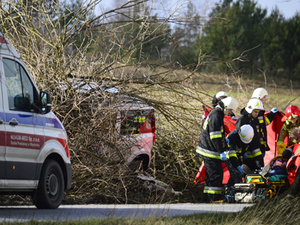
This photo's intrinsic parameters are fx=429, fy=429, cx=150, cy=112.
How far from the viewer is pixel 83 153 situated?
907 centimetres

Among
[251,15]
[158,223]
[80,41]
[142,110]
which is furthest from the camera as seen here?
[251,15]

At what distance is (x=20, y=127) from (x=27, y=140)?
240mm

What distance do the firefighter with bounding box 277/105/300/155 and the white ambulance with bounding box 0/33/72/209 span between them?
535 centimetres

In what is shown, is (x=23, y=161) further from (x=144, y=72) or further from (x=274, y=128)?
(x=274, y=128)

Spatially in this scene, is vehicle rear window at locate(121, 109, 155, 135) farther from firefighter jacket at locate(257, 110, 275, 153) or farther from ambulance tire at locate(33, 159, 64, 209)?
ambulance tire at locate(33, 159, 64, 209)

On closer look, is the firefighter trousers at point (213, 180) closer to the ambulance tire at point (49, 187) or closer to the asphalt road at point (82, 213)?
the asphalt road at point (82, 213)

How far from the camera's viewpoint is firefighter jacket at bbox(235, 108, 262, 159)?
355 inches

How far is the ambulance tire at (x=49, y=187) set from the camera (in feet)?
20.7

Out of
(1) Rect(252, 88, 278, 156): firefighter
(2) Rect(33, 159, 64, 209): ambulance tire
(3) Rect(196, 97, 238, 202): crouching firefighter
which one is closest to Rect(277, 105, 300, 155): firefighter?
(1) Rect(252, 88, 278, 156): firefighter

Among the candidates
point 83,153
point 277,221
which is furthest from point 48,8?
point 277,221

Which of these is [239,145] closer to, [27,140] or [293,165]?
[293,165]

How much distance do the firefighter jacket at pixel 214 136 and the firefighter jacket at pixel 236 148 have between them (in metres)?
0.20

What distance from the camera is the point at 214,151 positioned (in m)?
8.66

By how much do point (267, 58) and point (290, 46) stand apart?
3.15 metres
